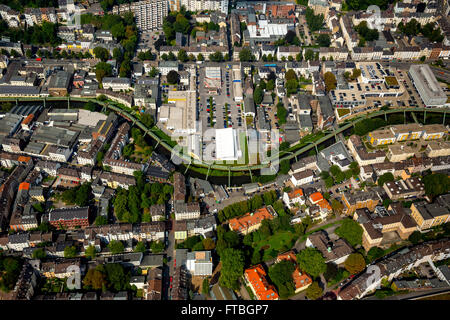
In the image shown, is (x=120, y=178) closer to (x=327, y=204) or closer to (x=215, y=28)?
(x=327, y=204)

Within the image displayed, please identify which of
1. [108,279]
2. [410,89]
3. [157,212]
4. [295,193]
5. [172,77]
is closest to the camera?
[108,279]

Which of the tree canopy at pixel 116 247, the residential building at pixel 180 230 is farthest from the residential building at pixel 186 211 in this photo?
the tree canopy at pixel 116 247

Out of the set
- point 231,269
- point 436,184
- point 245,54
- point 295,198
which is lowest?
point 231,269

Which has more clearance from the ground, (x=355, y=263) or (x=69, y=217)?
(x=69, y=217)

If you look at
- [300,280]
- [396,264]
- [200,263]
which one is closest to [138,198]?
[200,263]

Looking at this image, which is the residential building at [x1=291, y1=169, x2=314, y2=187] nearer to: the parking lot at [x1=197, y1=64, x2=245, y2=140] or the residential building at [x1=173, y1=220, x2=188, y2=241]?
the parking lot at [x1=197, y1=64, x2=245, y2=140]

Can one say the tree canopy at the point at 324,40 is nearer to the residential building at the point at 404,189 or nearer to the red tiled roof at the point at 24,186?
the residential building at the point at 404,189

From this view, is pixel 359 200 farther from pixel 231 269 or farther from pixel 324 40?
pixel 324 40

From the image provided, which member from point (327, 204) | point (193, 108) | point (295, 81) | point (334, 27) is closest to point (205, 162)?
point (193, 108)
